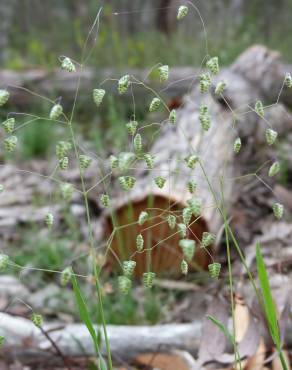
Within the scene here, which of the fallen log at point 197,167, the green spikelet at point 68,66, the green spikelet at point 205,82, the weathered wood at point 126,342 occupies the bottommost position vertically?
the weathered wood at point 126,342

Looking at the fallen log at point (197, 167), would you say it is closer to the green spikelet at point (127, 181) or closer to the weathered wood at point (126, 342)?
the weathered wood at point (126, 342)

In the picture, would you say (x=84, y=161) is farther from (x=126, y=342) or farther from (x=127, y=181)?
(x=126, y=342)

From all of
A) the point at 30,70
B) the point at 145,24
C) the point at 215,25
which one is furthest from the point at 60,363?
the point at 145,24

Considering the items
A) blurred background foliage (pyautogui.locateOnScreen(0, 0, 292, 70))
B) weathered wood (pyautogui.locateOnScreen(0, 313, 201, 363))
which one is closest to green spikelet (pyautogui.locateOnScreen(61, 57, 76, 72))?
weathered wood (pyautogui.locateOnScreen(0, 313, 201, 363))

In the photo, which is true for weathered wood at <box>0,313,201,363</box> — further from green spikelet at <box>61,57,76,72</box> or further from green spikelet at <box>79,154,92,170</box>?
green spikelet at <box>61,57,76,72</box>

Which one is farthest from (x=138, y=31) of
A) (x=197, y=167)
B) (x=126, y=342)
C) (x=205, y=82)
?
(x=205, y=82)

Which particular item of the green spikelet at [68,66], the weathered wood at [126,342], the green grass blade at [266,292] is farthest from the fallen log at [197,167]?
the green spikelet at [68,66]

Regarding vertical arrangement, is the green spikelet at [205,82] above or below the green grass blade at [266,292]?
above
